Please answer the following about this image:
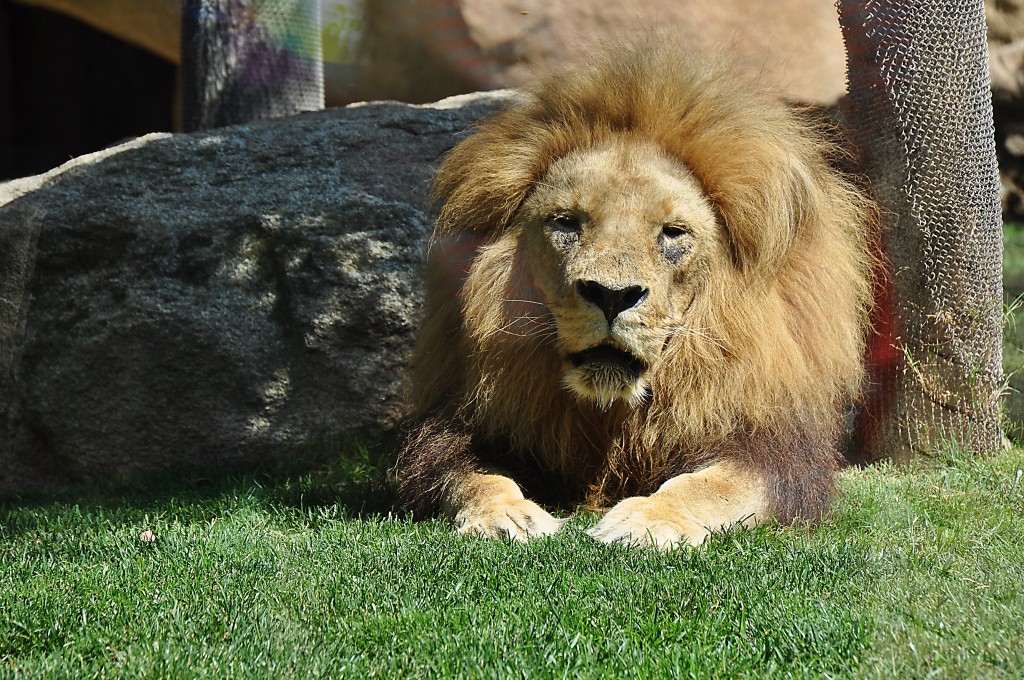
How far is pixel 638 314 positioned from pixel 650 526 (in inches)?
26.6

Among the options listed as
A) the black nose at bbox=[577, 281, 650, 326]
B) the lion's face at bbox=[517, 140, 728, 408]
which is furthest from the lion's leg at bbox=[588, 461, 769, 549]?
the black nose at bbox=[577, 281, 650, 326]

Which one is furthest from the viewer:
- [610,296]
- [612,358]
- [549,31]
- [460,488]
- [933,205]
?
[549,31]

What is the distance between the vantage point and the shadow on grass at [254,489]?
469 centimetres

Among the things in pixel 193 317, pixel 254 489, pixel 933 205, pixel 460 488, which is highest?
pixel 933 205

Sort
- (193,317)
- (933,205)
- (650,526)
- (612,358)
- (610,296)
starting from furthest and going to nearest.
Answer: (193,317), (933,205), (612,358), (610,296), (650,526)

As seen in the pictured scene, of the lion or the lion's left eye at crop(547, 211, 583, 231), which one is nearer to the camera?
the lion

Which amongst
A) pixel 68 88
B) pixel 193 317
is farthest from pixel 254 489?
pixel 68 88

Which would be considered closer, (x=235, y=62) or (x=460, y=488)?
(x=460, y=488)

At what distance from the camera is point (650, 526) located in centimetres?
359

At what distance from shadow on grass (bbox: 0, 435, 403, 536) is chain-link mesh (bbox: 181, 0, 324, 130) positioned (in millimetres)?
2878

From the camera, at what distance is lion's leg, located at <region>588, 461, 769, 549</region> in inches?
141

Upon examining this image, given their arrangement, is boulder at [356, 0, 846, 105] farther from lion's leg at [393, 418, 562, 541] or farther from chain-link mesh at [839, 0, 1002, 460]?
lion's leg at [393, 418, 562, 541]

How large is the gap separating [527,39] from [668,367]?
5.03 meters

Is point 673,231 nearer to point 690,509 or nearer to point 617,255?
point 617,255
